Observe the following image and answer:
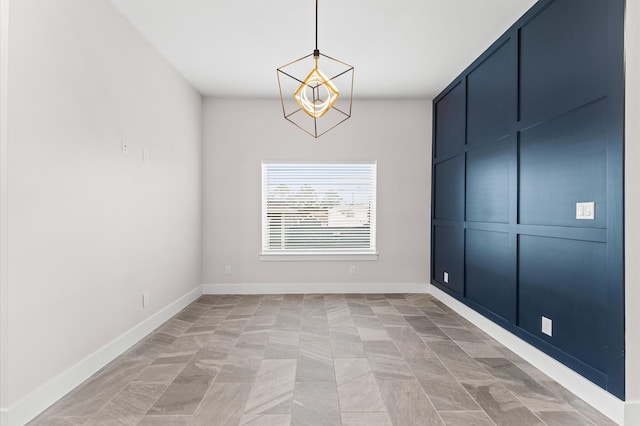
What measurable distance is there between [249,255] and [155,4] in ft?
10.9

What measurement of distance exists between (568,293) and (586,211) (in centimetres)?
59

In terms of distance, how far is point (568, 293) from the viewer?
8.05 feet

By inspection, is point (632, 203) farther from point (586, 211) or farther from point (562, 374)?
point (562, 374)

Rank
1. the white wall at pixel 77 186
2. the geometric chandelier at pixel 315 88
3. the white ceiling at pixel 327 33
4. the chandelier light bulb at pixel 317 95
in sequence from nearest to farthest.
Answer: the white wall at pixel 77 186 → the chandelier light bulb at pixel 317 95 → the geometric chandelier at pixel 315 88 → the white ceiling at pixel 327 33

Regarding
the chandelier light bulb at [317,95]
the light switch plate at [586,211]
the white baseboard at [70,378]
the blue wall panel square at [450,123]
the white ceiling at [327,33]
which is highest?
the white ceiling at [327,33]

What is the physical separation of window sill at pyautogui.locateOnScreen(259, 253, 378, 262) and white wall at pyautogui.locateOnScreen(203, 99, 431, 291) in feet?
0.21

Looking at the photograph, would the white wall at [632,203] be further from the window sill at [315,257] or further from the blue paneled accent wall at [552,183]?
the window sill at [315,257]

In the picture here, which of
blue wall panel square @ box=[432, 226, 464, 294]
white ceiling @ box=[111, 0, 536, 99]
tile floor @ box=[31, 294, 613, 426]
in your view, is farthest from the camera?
blue wall panel square @ box=[432, 226, 464, 294]

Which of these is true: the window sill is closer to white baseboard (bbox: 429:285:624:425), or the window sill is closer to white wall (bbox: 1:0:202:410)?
white wall (bbox: 1:0:202:410)

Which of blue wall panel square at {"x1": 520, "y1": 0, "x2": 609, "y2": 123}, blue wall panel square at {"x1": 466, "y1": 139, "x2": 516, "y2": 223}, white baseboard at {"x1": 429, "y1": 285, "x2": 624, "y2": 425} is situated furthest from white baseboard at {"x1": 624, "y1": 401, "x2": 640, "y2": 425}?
blue wall panel square at {"x1": 520, "y1": 0, "x2": 609, "y2": 123}

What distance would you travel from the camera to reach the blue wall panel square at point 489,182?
3260 mm

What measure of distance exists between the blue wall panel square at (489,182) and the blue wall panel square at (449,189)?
188 mm

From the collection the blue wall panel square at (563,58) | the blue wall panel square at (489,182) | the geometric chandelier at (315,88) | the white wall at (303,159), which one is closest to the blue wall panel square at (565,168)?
the blue wall panel square at (563,58)

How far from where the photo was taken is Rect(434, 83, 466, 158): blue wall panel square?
4.26 meters
